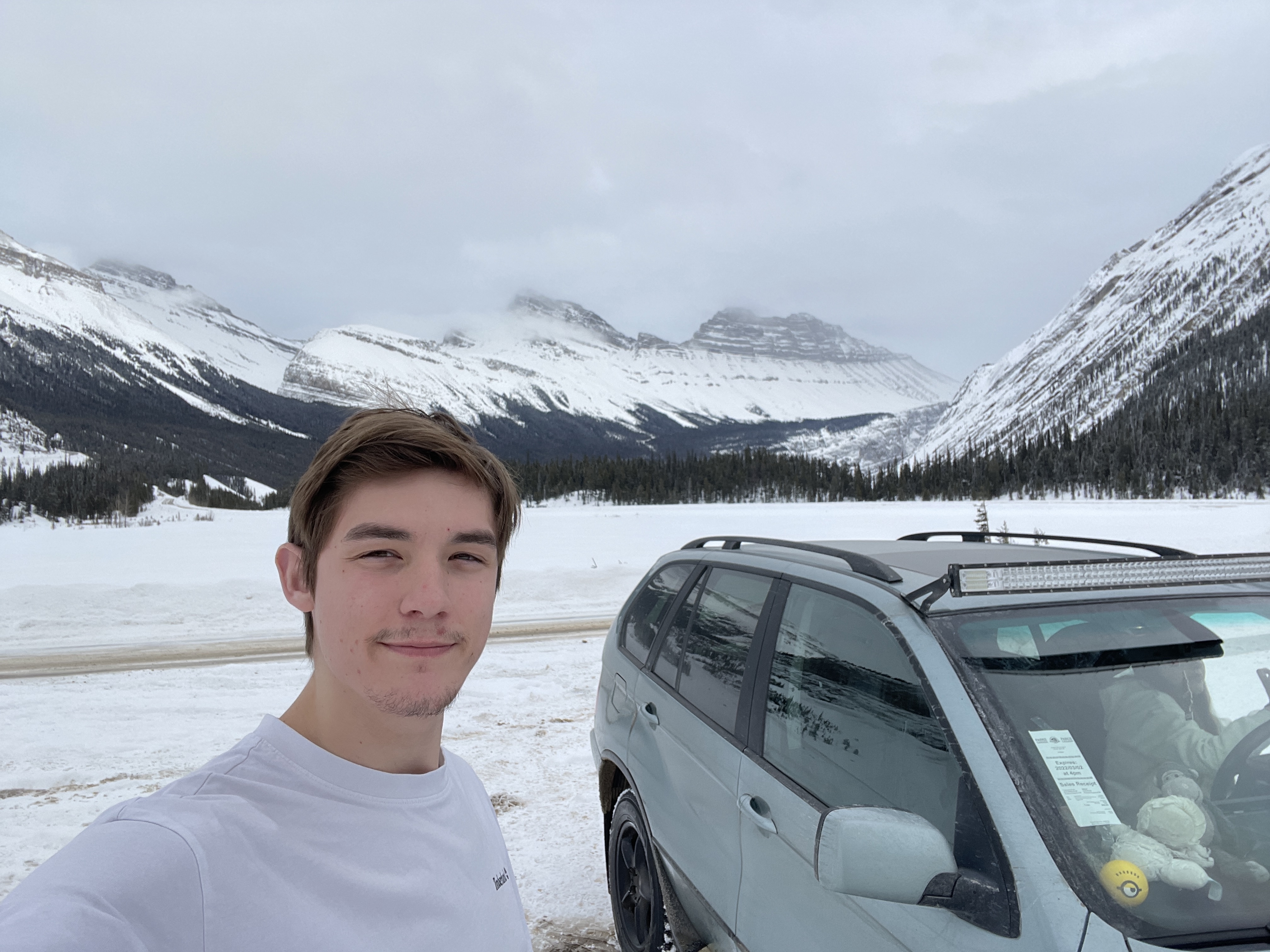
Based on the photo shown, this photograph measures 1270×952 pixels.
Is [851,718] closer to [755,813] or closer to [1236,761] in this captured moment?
[755,813]

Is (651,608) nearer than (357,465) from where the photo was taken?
No

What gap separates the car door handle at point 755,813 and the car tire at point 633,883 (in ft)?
2.62

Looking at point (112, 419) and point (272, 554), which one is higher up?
point (112, 419)

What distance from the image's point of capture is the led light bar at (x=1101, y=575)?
1997 millimetres

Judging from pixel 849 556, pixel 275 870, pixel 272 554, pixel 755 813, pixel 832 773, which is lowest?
pixel 272 554

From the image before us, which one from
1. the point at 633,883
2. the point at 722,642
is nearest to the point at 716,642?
the point at 722,642

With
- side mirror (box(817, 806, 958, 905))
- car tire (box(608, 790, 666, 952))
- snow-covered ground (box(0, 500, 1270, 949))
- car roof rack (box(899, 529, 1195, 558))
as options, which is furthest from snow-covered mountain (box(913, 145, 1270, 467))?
side mirror (box(817, 806, 958, 905))

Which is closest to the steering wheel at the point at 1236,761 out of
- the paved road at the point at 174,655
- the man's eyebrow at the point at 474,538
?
the man's eyebrow at the point at 474,538

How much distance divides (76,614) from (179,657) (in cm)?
403

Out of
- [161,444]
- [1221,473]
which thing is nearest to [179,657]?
[1221,473]

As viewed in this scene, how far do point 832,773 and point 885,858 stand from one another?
21.8 inches

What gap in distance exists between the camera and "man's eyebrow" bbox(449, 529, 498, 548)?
1.42 metres

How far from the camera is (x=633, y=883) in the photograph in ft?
10.6

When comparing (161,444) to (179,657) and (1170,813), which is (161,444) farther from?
(1170,813)
